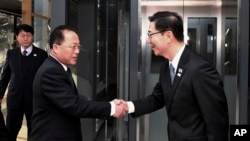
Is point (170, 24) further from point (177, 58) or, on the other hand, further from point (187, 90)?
point (187, 90)

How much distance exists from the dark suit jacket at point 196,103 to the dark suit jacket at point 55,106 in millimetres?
543

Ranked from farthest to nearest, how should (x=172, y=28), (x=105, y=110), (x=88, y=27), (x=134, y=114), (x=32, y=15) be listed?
(x=32, y=15), (x=88, y=27), (x=134, y=114), (x=105, y=110), (x=172, y=28)

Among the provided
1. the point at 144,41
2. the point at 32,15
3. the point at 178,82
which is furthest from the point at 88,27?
the point at 32,15

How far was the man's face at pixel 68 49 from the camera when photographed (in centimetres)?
244

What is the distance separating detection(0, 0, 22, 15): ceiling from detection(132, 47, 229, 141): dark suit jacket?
34.8 ft

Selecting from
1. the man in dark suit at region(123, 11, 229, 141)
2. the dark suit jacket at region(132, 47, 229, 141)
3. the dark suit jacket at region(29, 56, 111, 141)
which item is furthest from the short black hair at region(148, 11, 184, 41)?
the dark suit jacket at region(29, 56, 111, 141)

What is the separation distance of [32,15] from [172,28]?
6.01 meters

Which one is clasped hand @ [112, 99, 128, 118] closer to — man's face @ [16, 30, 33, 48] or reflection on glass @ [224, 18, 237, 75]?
man's face @ [16, 30, 33, 48]

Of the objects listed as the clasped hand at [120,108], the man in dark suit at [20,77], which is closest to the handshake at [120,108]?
the clasped hand at [120,108]

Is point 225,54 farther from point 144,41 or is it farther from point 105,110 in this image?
point 105,110

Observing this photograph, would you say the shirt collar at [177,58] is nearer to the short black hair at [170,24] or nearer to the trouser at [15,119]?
the short black hair at [170,24]

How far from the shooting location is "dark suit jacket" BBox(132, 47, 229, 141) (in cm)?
214

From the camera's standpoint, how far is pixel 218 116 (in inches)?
85.0

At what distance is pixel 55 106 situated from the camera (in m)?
2.37
